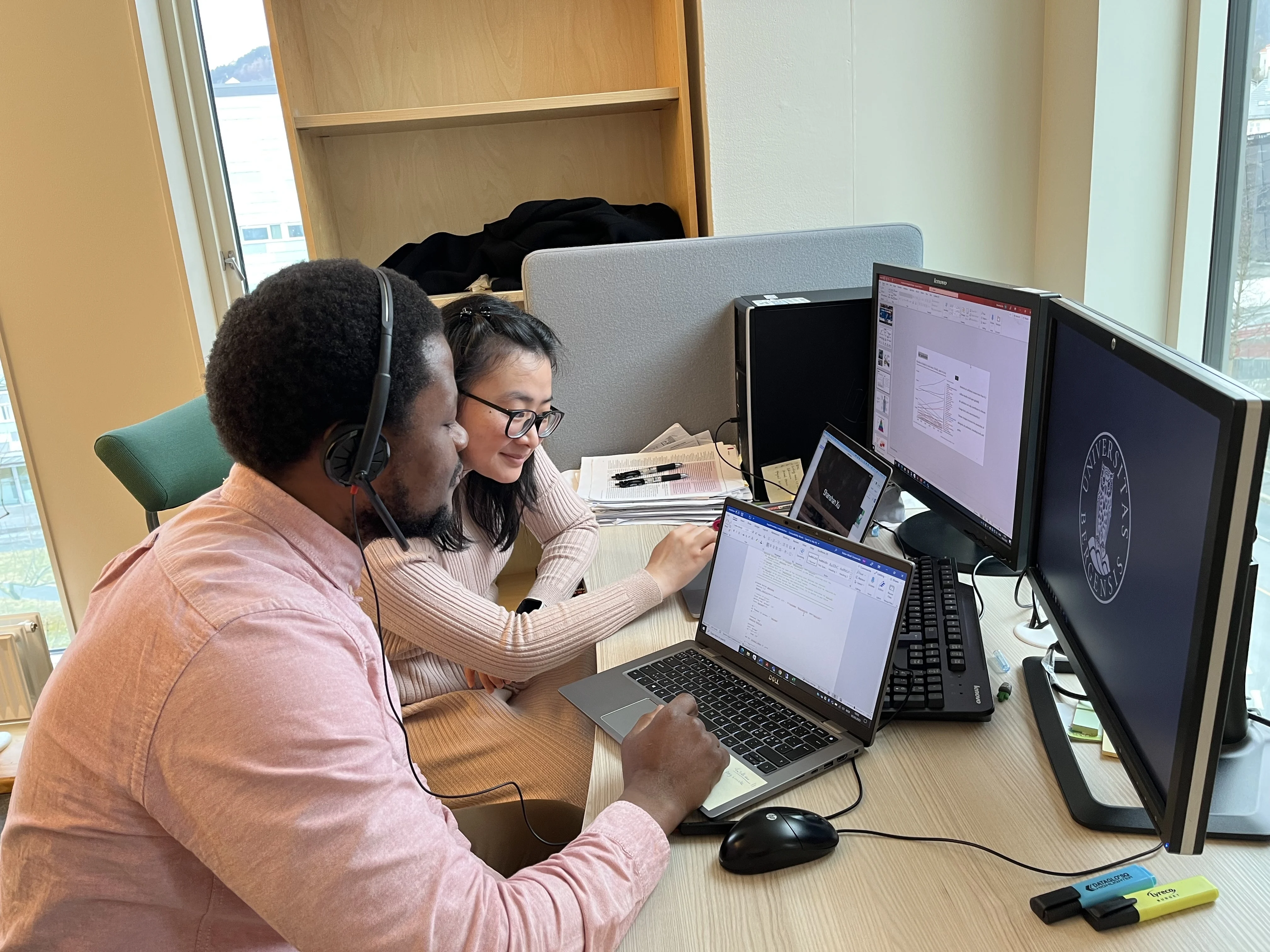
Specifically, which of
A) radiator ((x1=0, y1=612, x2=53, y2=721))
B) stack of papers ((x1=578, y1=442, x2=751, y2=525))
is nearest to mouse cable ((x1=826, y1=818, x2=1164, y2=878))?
stack of papers ((x1=578, y1=442, x2=751, y2=525))

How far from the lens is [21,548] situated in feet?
8.87

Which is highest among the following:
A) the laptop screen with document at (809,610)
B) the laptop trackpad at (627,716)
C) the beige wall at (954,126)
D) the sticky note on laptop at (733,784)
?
the beige wall at (954,126)

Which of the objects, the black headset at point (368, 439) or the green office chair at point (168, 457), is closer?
the black headset at point (368, 439)

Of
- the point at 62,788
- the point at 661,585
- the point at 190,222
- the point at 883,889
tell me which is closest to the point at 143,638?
the point at 62,788

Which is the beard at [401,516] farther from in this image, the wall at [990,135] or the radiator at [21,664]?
the radiator at [21,664]

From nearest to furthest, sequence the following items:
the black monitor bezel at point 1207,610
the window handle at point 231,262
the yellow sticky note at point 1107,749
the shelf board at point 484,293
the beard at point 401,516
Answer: the black monitor bezel at point 1207,610
the beard at point 401,516
the yellow sticky note at point 1107,749
the shelf board at point 484,293
the window handle at point 231,262

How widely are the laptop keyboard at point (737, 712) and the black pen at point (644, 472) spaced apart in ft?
2.44

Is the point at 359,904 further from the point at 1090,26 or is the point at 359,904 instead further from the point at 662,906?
the point at 1090,26

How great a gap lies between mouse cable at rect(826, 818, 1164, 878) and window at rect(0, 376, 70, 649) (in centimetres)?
258

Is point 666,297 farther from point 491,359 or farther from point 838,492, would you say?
point 838,492

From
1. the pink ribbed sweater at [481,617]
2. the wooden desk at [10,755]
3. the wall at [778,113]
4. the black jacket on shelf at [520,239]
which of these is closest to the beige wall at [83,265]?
the wooden desk at [10,755]

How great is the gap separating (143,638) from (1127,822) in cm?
81

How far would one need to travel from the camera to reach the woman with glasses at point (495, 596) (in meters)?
1.25

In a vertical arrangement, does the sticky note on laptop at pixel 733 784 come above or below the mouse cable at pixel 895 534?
above
